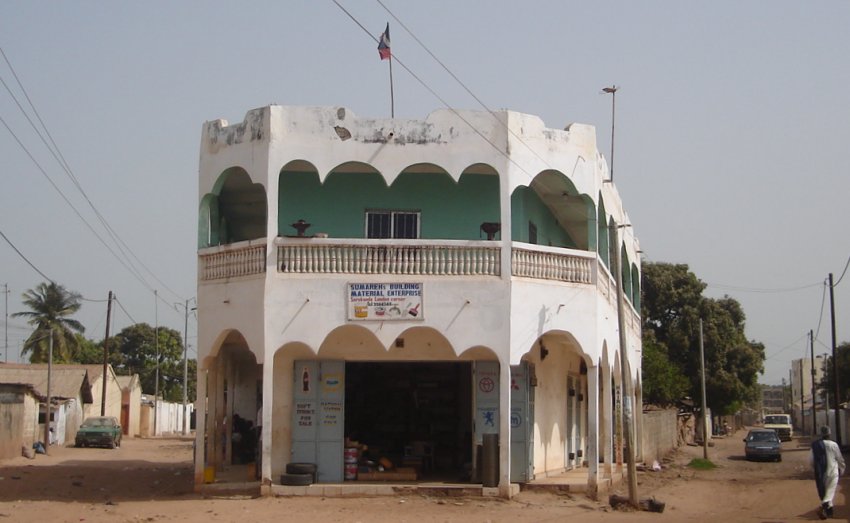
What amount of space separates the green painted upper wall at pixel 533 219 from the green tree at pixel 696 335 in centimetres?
2950

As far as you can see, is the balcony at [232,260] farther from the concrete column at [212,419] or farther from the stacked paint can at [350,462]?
the stacked paint can at [350,462]

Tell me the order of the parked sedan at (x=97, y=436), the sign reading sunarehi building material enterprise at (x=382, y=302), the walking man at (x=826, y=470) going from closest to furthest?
the walking man at (x=826, y=470), the sign reading sunarehi building material enterprise at (x=382, y=302), the parked sedan at (x=97, y=436)

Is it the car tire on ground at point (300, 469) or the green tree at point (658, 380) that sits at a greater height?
the green tree at point (658, 380)

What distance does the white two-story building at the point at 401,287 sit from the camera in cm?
1894

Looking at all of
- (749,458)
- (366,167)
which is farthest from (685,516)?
(749,458)

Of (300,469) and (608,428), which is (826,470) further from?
(300,469)

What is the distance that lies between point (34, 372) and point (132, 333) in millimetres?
34076

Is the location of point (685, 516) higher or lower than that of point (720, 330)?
lower

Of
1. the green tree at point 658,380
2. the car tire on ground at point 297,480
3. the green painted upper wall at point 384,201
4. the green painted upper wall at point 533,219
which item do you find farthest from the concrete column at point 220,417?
the green tree at point 658,380

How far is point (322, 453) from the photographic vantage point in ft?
65.0

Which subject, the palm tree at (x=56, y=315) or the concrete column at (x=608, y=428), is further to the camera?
the palm tree at (x=56, y=315)

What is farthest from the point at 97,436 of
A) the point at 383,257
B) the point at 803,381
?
the point at 803,381

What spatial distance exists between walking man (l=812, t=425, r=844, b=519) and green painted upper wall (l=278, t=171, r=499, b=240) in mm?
7741

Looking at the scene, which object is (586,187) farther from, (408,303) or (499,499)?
(499,499)
